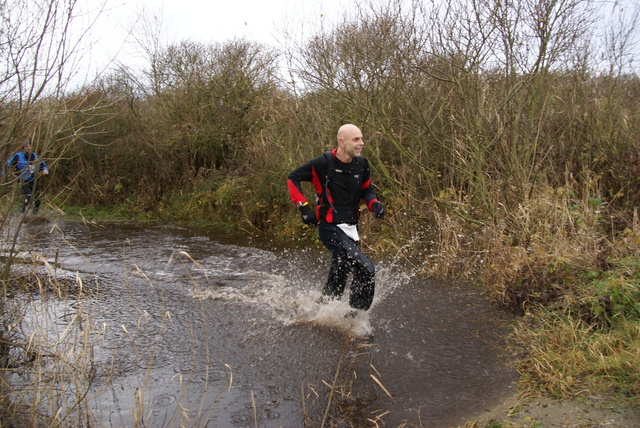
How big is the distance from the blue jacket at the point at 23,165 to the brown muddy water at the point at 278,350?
0.53m

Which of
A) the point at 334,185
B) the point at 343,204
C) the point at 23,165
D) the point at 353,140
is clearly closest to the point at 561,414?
the point at 343,204

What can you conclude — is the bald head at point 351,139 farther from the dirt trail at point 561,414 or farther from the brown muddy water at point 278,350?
the dirt trail at point 561,414

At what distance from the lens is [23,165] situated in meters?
4.62

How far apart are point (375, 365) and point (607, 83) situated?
23.3ft

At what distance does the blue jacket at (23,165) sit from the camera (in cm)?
430

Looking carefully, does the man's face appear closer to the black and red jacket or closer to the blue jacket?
the black and red jacket

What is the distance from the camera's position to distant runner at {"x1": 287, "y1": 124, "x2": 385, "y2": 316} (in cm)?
540

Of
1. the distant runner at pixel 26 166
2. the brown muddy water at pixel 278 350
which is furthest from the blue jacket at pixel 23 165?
the brown muddy water at pixel 278 350

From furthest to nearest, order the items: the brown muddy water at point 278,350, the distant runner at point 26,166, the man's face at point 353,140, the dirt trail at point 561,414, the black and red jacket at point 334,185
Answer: the black and red jacket at point 334,185 → the man's face at point 353,140 → the distant runner at point 26,166 → the brown muddy water at point 278,350 → the dirt trail at point 561,414

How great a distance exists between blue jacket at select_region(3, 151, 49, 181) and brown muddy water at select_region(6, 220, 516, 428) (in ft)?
1.73

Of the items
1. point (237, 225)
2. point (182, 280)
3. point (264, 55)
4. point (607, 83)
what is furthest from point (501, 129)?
point (264, 55)

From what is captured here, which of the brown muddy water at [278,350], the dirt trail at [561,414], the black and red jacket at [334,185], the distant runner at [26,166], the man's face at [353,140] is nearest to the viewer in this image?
the dirt trail at [561,414]

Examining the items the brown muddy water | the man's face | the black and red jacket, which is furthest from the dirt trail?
the man's face

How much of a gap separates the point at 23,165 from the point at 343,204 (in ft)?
9.65
